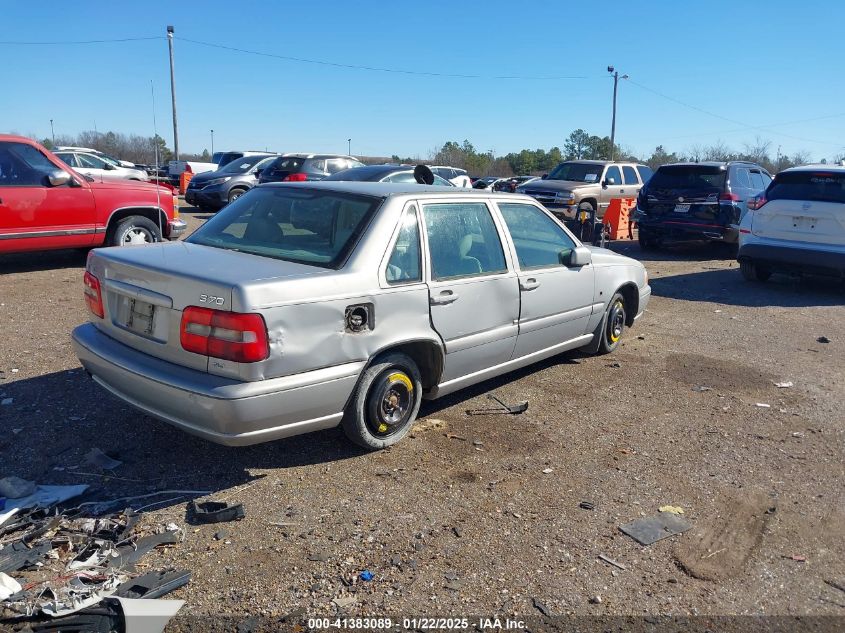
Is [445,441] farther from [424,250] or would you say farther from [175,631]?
[175,631]

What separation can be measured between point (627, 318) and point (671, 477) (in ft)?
10.1

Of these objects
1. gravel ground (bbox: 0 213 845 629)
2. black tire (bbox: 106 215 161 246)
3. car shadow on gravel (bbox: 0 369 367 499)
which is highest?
black tire (bbox: 106 215 161 246)

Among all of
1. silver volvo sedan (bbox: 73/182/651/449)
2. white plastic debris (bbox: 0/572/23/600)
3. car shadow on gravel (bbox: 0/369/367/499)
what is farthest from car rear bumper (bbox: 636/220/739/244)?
white plastic debris (bbox: 0/572/23/600)

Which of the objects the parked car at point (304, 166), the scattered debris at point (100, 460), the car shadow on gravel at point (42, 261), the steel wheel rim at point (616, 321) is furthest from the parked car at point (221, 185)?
the scattered debris at point (100, 460)

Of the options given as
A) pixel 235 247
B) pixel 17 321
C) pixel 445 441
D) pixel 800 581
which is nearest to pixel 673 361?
pixel 445 441

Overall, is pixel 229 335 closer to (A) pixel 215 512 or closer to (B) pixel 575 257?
(A) pixel 215 512

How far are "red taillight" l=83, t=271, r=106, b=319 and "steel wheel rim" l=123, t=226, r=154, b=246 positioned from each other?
5.58 m

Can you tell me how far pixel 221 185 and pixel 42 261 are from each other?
8487 millimetres

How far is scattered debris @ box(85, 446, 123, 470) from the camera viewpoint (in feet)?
13.4

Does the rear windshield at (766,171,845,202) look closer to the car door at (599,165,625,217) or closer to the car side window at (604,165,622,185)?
the car door at (599,165,625,217)

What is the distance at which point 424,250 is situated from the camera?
14.9 ft

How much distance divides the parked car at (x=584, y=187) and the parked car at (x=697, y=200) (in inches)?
86.3

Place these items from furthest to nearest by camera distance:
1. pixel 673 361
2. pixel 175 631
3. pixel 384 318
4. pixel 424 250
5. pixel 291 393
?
pixel 673 361
pixel 424 250
pixel 384 318
pixel 291 393
pixel 175 631

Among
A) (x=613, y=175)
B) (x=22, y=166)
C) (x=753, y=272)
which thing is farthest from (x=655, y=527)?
(x=613, y=175)
